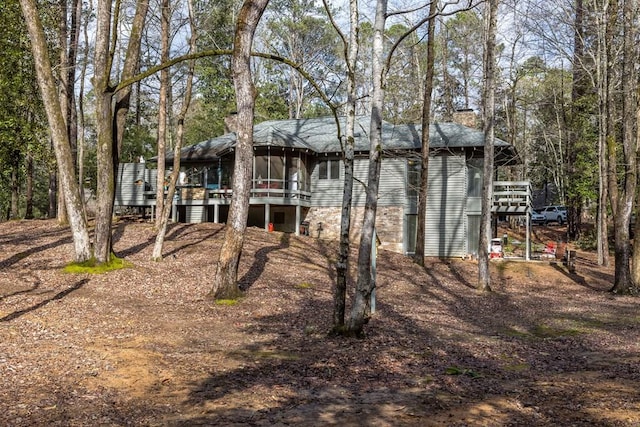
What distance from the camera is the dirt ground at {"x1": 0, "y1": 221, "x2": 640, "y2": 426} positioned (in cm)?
595

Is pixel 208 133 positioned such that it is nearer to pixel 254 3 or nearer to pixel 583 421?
pixel 254 3

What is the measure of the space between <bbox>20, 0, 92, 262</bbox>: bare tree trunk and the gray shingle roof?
472 inches

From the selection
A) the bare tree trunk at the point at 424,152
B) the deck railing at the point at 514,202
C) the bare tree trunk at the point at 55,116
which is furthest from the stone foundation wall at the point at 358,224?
the bare tree trunk at the point at 55,116

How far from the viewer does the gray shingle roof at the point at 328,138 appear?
2597 cm

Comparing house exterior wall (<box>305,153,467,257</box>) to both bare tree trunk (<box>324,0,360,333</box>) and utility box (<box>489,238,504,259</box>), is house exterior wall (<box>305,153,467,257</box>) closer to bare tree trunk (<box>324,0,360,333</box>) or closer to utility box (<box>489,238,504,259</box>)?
utility box (<box>489,238,504,259</box>)

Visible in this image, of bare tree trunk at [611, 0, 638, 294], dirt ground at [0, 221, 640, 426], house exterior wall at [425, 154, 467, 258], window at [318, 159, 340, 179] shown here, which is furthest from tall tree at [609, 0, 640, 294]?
window at [318, 159, 340, 179]

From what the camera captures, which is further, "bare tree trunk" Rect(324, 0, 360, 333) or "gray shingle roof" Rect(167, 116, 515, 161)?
"gray shingle roof" Rect(167, 116, 515, 161)

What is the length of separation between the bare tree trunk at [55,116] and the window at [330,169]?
15.5m

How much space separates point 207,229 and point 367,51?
22.0 meters

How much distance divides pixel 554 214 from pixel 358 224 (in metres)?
27.1

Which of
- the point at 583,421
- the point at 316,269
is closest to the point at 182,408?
the point at 583,421

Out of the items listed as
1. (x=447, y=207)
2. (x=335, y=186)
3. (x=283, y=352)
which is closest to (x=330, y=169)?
(x=335, y=186)

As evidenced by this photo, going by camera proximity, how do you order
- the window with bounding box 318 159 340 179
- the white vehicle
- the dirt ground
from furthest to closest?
the white vehicle → the window with bounding box 318 159 340 179 → the dirt ground

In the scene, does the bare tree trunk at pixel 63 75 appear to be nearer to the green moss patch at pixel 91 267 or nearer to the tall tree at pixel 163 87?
the tall tree at pixel 163 87
